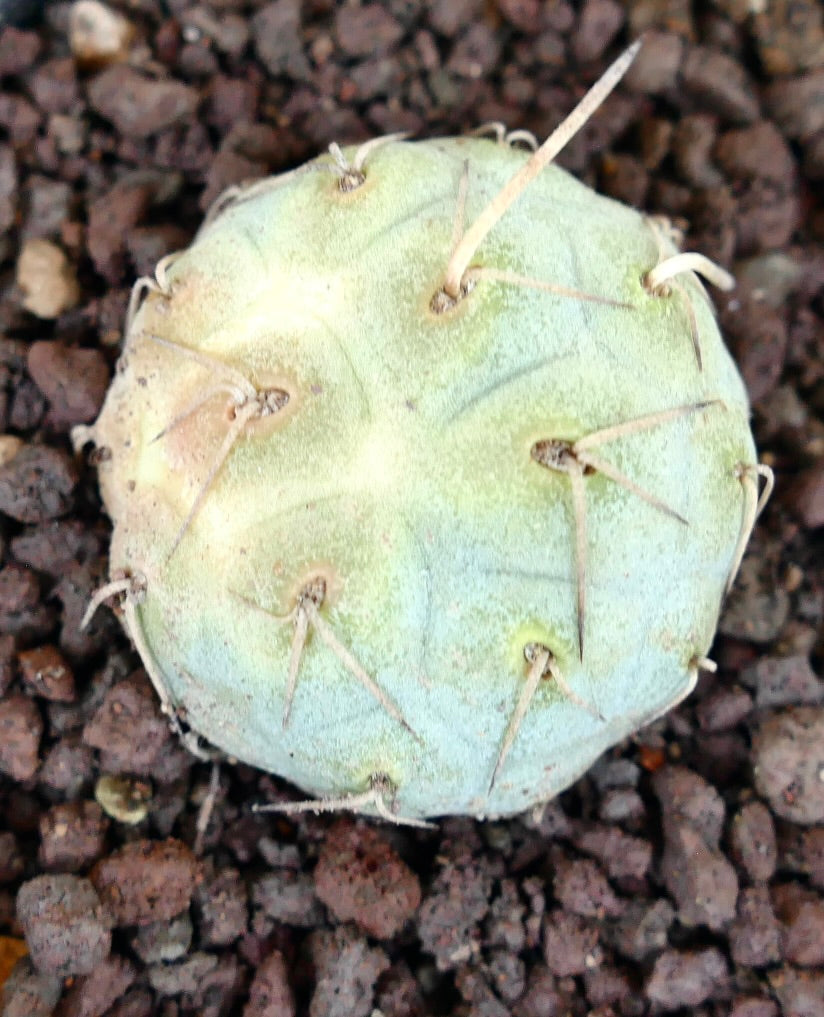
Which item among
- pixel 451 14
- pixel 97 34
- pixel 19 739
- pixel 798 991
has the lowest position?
pixel 798 991

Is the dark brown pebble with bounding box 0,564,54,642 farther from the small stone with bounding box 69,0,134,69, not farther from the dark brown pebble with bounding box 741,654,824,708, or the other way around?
the dark brown pebble with bounding box 741,654,824,708

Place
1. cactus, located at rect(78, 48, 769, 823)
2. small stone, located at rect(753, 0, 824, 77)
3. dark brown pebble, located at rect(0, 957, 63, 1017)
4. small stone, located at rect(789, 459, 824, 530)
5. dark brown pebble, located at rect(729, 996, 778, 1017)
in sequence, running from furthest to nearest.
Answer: small stone, located at rect(753, 0, 824, 77), small stone, located at rect(789, 459, 824, 530), dark brown pebble, located at rect(729, 996, 778, 1017), dark brown pebble, located at rect(0, 957, 63, 1017), cactus, located at rect(78, 48, 769, 823)

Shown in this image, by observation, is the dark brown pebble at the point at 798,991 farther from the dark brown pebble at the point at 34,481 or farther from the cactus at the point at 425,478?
the dark brown pebble at the point at 34,481

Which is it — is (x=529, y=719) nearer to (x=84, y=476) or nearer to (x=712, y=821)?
(x=712, y=821)

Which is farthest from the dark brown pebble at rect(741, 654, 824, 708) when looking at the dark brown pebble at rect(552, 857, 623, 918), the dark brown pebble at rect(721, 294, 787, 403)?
the dark brown pebble at rect(721, 294, 787, 403)

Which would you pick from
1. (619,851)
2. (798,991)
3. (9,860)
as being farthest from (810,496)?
(9,860)

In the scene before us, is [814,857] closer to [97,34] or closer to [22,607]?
[22,607]
